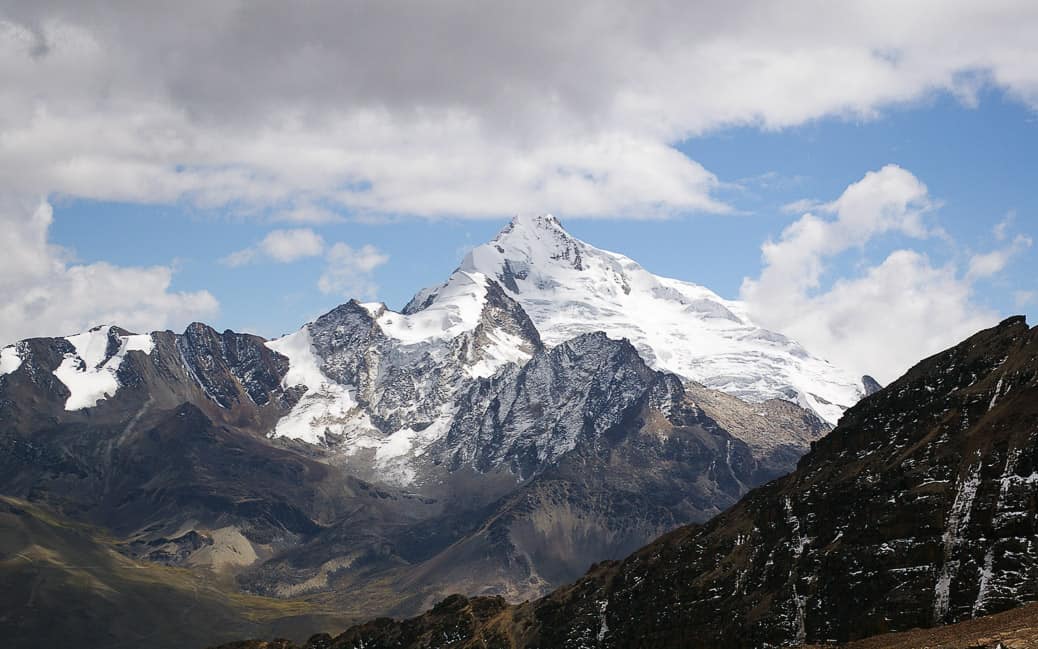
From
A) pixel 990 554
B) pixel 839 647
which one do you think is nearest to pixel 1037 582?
pixel 990 554

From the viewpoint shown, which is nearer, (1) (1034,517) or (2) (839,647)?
(2) (839,647)

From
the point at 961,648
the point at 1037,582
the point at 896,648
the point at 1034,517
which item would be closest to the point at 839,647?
the point at 896,648

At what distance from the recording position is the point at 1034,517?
652ft

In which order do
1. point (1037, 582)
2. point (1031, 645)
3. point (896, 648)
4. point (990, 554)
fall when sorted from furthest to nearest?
1. point (990, 554)
2. point (1037, 582)
3. point (896, 648)
4. point (1031, 645)

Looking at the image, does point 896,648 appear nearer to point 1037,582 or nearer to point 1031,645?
point 1031,645

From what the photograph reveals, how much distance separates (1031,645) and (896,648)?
54.4ft

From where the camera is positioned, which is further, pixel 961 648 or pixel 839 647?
pixel 839 647

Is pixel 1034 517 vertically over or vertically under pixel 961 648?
over

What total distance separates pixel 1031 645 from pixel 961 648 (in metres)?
7.09

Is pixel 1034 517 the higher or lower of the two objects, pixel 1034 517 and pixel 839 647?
the higher

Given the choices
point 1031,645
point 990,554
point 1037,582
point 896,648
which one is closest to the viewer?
point 1031,645

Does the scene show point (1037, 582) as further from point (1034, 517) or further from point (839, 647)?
point (839, 647)

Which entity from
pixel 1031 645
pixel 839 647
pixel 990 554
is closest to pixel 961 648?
pixel 1031 645

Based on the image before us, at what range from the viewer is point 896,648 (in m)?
132
